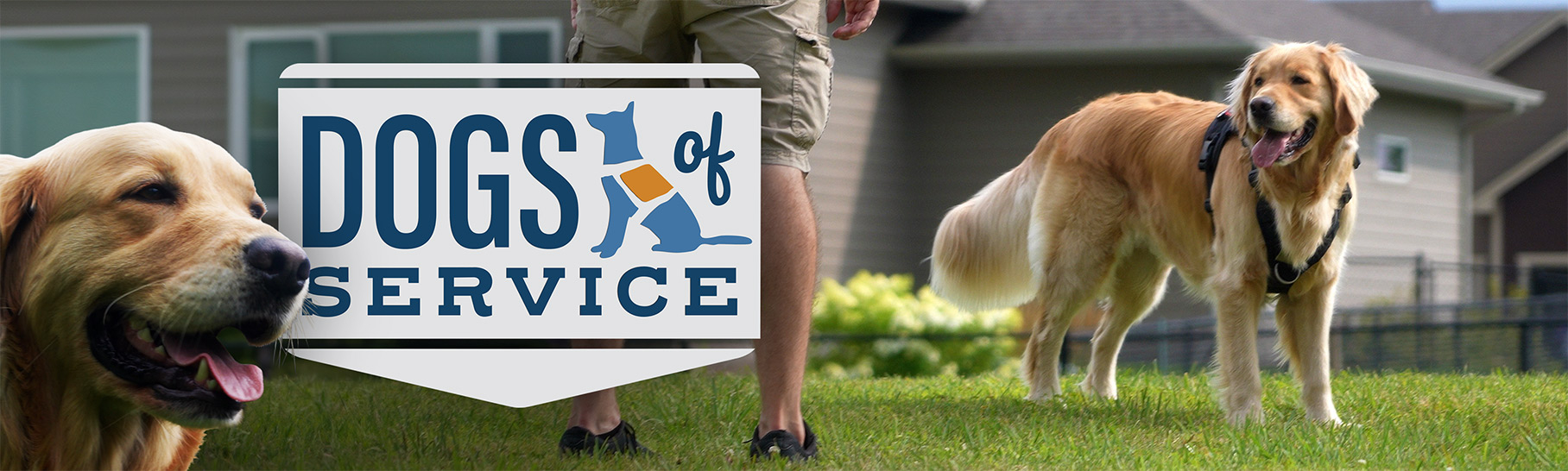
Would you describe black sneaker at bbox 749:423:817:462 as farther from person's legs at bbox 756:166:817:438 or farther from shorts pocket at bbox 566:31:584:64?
shorts pocket at bbox 566:31:584:64

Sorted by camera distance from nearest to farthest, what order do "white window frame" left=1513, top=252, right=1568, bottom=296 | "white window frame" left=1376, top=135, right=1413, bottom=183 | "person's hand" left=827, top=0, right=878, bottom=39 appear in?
"person's hand" left=827, top=0, right=878, bottom=39 → "white window frame" left=1376, top=135, right=1413, bottom=183 → "white window frame" left=1513, top=252, right=1568, bottom=296

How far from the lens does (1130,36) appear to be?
12.2 metres

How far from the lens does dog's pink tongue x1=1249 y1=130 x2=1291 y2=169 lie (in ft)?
12.4

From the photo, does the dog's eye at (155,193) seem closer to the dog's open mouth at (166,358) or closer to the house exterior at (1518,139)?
the dog's open mouth at (166,358)

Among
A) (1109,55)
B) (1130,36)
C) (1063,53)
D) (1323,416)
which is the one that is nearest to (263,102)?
(1063,53)

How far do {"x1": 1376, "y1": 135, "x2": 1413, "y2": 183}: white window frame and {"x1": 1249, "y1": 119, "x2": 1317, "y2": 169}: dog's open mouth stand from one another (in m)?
11.1

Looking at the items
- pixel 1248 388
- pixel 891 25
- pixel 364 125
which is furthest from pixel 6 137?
pixel 1248 388

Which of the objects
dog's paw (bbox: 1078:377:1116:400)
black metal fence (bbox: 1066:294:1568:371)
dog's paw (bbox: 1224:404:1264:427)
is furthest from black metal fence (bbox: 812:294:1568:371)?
dog's paw (bbox: 1224:404:1264:427)

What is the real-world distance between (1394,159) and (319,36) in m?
11.4

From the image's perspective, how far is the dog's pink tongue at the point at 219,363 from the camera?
2.10 meters

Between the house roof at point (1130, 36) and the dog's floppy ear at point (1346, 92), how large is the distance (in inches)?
323

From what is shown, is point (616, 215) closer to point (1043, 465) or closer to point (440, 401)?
point (1043, 465)

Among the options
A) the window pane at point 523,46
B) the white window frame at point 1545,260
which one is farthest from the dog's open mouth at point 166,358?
the white window frame at point 1545,260

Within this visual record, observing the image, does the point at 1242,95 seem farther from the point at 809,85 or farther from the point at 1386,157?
the point at 1386,157
